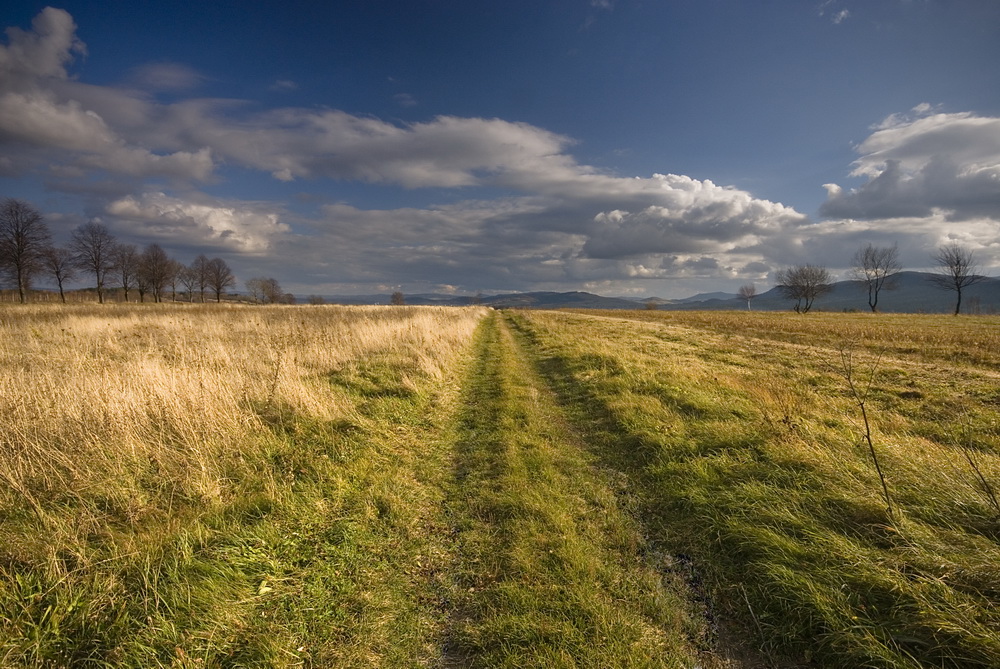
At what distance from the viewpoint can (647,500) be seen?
5387mm

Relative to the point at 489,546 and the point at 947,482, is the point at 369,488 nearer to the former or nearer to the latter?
the point at 489,546

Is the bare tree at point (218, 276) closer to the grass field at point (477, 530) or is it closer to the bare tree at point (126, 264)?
the bare tree at point (126, 264)

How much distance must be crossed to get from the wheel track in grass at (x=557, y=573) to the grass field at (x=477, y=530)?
0.09ft

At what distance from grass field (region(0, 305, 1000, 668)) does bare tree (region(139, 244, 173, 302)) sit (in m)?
93.2

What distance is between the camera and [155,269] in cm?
7806

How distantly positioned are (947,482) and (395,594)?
21.8 ft

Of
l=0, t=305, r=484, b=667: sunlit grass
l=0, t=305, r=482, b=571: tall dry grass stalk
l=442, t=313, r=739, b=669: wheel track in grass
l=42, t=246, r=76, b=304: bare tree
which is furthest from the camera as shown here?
l=42, t=246, r=76, b=304: bare tree

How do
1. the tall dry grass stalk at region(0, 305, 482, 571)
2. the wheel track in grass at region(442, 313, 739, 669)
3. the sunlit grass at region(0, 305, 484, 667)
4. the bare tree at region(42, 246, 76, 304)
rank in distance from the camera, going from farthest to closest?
the bare tree at region(42, 246, 76, 304) → the tall dry grass stalk at region(0, 305, 482, 571) → the wheel track in grass at region(442, 313, 739, 669) → the sunlit grass at region(0, 305, 484, 667)

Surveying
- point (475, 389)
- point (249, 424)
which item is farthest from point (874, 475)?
point (249, 424)

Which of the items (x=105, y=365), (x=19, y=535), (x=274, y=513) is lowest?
(x=274, y=513)

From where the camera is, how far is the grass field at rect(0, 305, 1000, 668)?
2990 millimetres

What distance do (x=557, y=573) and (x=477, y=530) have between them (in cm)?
120

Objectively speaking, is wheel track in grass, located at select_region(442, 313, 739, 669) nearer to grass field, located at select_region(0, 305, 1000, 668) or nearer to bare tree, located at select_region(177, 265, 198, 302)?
grass field, located at select_region(0, 305, 1000, 668)

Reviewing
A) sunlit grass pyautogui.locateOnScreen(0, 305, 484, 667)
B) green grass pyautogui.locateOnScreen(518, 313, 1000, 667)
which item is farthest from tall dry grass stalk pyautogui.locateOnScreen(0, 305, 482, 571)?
green grass pyautogui.locateOnScreen(518, 313, 1000, 667)
